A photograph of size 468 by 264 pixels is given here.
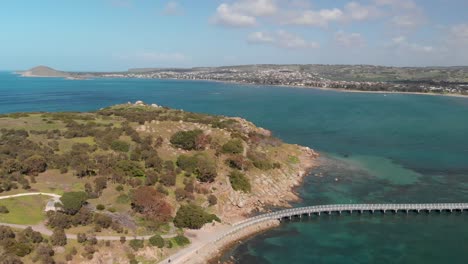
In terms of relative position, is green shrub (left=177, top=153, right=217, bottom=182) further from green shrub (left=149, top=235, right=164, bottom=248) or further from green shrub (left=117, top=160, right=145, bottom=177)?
green shrub (left=149, top=235, right=164, bottom=248)

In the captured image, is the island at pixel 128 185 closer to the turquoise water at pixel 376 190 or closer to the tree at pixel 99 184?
the tree at pixel 99 184

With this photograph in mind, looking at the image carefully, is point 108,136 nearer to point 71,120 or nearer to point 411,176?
point 71,120

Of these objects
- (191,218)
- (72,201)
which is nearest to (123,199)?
(72,201)

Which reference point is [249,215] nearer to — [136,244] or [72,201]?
[136,244]

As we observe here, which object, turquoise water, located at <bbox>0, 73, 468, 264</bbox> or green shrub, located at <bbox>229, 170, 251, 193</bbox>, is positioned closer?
turquoise water, located at <bbox>0, 73, 468, 264</bbox>

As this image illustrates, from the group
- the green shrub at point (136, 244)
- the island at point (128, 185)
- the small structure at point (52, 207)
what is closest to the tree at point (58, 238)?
the island at point (128, 185)

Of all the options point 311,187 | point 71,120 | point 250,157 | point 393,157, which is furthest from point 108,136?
point 393,157

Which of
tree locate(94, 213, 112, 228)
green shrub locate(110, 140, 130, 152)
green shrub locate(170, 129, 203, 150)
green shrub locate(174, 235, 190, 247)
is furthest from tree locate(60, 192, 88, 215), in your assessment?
green shrub locate(170, 129, 203, 150)
